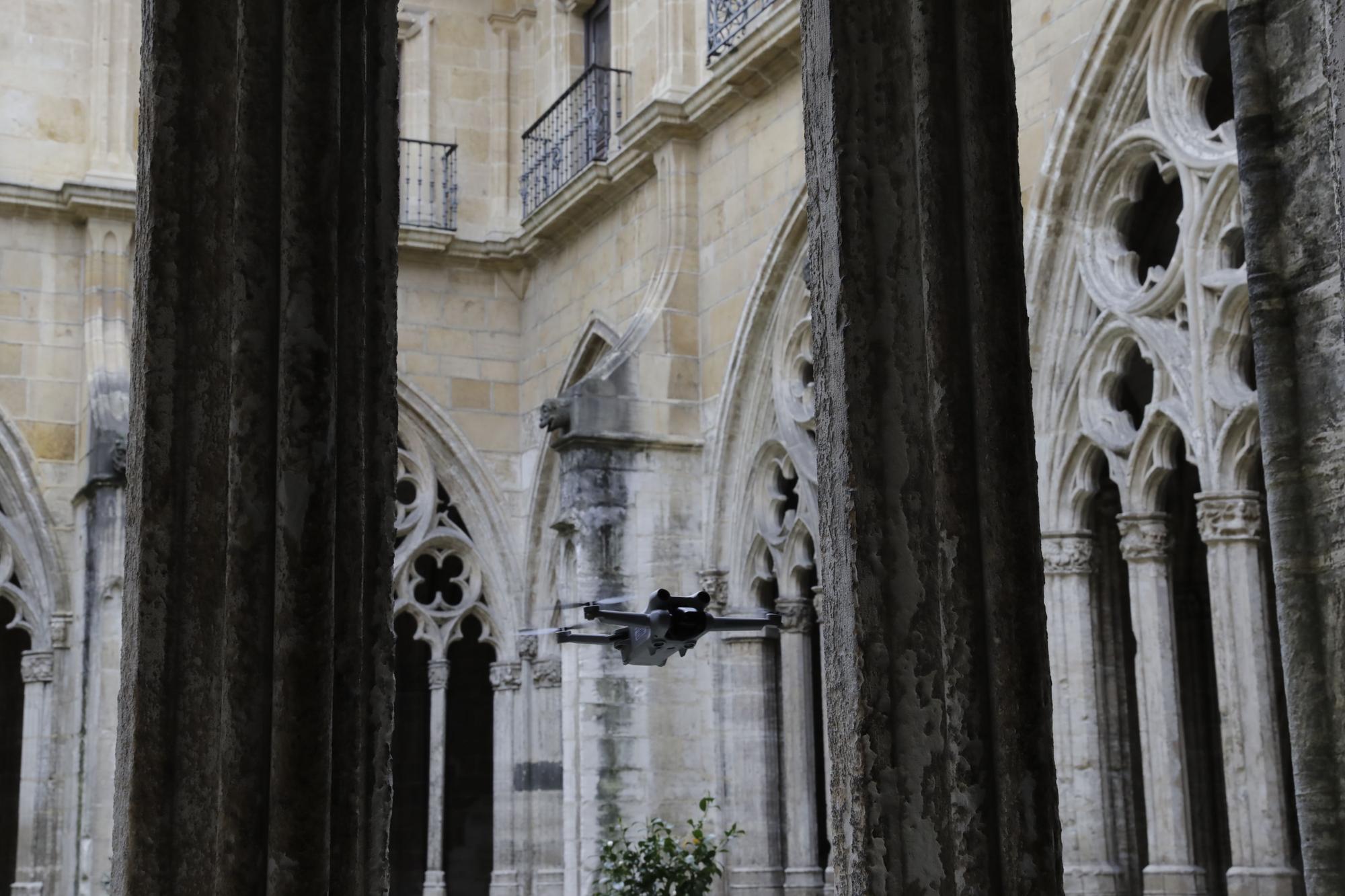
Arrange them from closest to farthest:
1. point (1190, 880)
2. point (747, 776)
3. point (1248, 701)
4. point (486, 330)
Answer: point (1248, 701)
point (1190, 880)
point (747, 776)
point (486, 330)

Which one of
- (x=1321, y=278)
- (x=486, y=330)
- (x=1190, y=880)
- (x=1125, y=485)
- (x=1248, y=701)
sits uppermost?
(x=486, y=330)

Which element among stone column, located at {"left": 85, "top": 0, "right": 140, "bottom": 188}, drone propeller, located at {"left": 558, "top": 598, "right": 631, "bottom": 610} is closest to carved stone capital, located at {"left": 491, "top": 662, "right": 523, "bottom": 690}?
drone propeller, located at {"left": 558, "top": 598, "right": 631, "bottom": 610}

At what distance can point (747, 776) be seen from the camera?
10414mm

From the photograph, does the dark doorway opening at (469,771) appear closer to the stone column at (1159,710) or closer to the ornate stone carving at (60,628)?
the ornate stone carving at (60,628)

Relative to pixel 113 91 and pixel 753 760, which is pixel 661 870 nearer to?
pixel 753 760

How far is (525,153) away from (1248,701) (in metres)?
8.24

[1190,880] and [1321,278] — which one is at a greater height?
[1321,278]

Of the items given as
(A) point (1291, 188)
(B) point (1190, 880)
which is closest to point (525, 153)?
(B) point (1190, 880)

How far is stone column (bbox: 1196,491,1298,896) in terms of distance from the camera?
6.77 meters

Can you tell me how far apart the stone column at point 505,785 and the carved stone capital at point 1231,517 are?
686 cm

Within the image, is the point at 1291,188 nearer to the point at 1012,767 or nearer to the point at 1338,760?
the point at 1338,760

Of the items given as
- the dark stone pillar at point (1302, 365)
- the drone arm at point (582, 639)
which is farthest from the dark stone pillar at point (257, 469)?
the drone arm at point (582, 639)

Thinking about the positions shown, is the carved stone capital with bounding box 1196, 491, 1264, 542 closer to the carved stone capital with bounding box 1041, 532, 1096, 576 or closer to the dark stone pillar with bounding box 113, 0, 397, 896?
the carved stone capital with bounding box 1041, 532, 1096, 576

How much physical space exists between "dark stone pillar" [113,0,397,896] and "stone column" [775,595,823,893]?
8.14 meters
